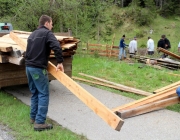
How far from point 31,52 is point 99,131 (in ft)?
6.12

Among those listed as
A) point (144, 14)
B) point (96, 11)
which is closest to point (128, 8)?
point (144, 14)

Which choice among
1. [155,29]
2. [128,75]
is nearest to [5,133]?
[128,75]

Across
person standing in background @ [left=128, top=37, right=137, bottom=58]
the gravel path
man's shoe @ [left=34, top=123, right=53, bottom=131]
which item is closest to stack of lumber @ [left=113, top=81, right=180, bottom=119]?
man's shoe @ [left=34, top=123, right=53, bottom=131]

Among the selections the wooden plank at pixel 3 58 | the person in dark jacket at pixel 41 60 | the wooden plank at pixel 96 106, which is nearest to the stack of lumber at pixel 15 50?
the wooden plank at pixel 3 58

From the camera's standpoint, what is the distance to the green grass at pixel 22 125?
15.1 ft

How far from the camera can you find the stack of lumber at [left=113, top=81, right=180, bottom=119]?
18.5 ft

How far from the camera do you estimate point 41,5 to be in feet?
52.4

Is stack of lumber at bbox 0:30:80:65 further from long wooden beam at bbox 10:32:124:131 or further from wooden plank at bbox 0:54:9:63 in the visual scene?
long wooden beam at bbox 10:32:124:131

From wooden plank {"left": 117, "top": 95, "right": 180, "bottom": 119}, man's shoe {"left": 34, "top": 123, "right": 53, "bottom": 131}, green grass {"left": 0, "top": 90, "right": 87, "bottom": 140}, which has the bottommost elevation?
green grass {"left": 0, "top": 90, "right": 87, "bottom": 140}

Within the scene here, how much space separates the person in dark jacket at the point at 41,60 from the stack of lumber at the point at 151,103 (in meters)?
1.56

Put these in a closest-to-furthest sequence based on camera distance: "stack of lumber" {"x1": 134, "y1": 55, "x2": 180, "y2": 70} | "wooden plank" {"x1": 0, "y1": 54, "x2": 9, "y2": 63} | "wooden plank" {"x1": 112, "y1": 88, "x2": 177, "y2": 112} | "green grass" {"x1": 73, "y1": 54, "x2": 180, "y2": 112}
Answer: "wooden plank" {"x1": 112, "y1": 88, "x2": 177, "y2": 112} → "wooden plank" {"x1": 0, "y1": 54, "x2": 9, "y2": 63} → "green grass" {"x1": 73, "y1": 54, "x2": 180, "y2": 112} → "stack of lumber" {"x1": 134, "y1": 55, "x2": 180, "y2": 70}

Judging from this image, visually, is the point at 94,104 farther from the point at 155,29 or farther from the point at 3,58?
the point at 155,29

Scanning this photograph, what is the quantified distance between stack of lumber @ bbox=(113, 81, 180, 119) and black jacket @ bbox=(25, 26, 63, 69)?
181 cm

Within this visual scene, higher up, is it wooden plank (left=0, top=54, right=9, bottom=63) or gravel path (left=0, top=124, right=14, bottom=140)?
wooden plank (left=0, top=54, right=9, bottom=63)
